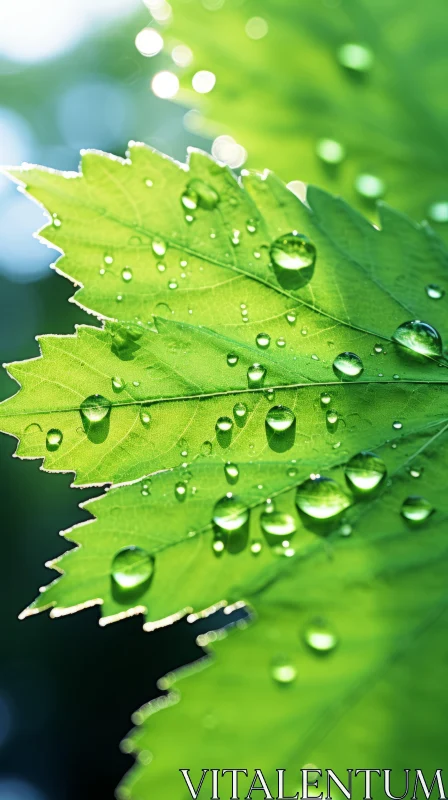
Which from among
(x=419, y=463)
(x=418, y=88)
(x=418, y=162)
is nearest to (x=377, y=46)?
(x=418, y=88)

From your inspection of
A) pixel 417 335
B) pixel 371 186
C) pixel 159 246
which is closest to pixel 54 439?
pixel 159 246

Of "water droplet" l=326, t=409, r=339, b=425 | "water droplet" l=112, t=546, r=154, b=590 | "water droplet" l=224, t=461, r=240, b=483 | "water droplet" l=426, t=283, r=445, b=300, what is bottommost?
"water droplet" l=112, t=546, r=154, b=590

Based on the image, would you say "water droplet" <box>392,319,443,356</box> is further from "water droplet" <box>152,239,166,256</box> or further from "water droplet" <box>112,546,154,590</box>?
"water droplet" <box>112,546,154,590</box>

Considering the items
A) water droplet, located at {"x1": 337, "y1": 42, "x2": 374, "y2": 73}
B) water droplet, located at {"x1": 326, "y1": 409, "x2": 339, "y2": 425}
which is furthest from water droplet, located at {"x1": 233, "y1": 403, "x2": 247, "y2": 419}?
water droplet, located at {"x1": 337, "y1": 42, "x2": 374, "y2": 73}

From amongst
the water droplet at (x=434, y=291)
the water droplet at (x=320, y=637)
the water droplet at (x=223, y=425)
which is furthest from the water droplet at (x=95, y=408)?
Result: the water droplet at (x=434, y=291)

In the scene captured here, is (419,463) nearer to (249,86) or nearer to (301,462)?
(301,462)

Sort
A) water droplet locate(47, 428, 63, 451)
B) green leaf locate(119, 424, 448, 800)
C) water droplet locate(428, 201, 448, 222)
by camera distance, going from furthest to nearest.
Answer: water droplet locate(428, 201, 448, 222) → water droplet locate(47, 428, 63, 451) → green leaf locate(119, 424, 448, 800)

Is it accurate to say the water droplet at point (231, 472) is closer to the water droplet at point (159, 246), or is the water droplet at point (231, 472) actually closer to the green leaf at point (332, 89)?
the water droplet at point (159, 246)
